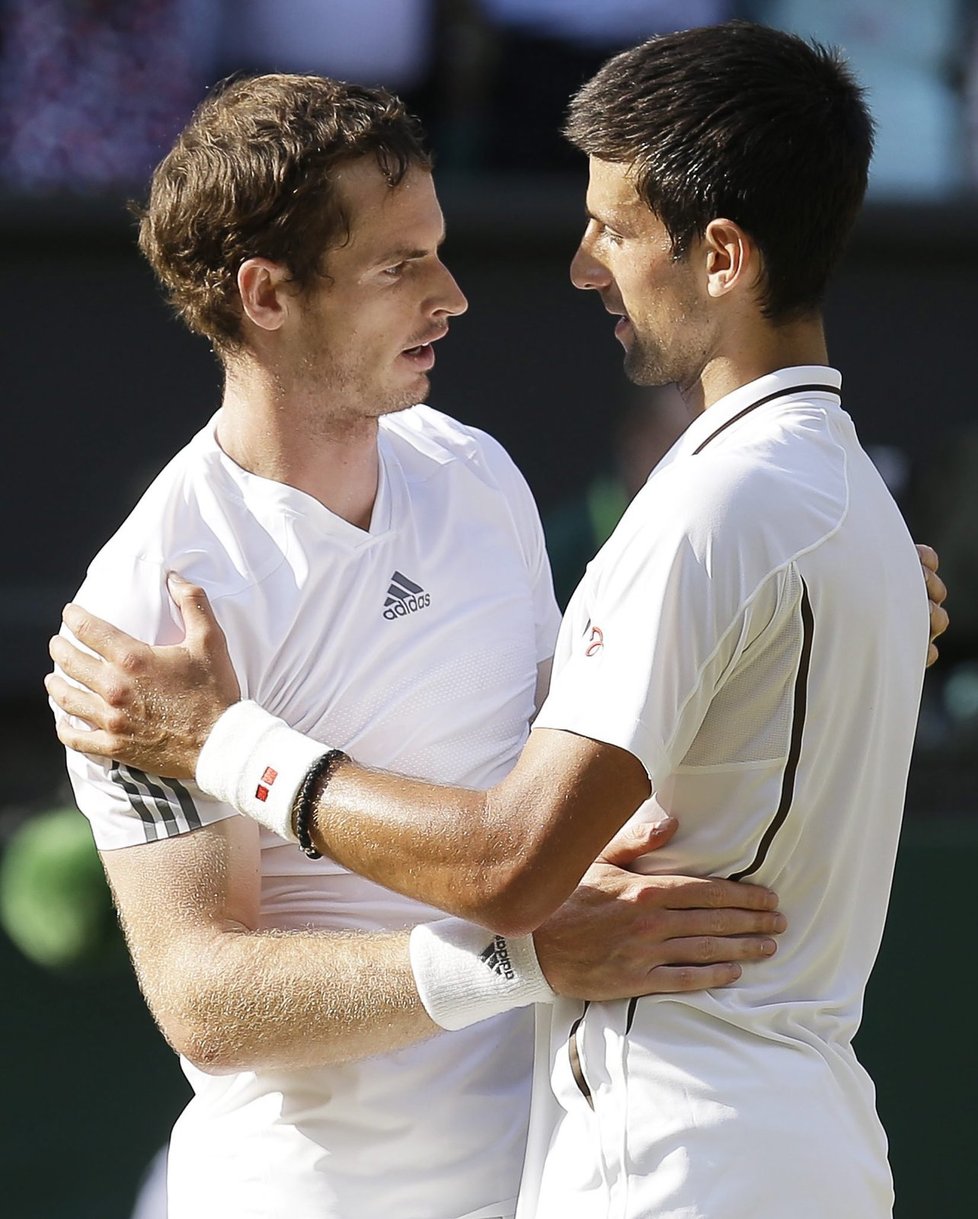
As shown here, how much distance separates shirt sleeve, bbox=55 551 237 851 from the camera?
6.68 feet

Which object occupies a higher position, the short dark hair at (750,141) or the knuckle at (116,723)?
the short dark hair at (750,141)

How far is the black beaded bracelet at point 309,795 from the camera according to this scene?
1.90 metres

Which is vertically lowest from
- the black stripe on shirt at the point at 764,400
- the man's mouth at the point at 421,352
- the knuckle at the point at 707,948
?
the knuckle at the point at 707,948

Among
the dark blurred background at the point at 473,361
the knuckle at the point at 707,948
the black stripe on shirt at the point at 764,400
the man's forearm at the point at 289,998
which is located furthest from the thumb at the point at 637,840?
the dark blurred background at the point at 473,361

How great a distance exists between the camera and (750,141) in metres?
1.88

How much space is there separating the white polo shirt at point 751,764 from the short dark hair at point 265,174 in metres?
0.61

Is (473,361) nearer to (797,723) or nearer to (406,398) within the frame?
(406,398)

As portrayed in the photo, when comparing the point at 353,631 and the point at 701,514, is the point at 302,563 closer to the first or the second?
the point at 353,631

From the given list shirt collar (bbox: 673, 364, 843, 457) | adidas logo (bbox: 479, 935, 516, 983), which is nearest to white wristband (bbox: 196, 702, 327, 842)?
adidas logo (bbox: 479, 935, 516, 983)

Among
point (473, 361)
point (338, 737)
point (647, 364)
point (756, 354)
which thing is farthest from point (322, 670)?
point (473, 361)

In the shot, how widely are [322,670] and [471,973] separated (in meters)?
0.43

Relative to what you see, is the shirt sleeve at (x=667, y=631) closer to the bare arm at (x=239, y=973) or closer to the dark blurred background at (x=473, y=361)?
the bare arm at (x=239, y=973)

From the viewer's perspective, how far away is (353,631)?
2.19 metres

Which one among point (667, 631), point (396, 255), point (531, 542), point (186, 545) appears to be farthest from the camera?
point (531, 542)
